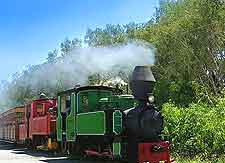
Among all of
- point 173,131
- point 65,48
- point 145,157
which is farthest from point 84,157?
point 65,48

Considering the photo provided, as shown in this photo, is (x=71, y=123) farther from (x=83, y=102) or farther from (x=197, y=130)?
(x=197, y=130)

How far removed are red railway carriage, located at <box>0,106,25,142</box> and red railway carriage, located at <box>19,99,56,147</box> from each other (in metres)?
0.82

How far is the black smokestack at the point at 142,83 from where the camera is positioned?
1288 cm

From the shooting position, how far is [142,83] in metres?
12.9

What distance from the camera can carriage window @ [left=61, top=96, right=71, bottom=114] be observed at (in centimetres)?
1798

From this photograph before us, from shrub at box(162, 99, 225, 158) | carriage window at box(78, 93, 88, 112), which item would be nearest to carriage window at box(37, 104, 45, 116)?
carriage window at box(78, 93, 88, 112)

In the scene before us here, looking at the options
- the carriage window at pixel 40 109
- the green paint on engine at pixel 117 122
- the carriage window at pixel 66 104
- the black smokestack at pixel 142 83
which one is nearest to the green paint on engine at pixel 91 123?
the green paint on engine at pixel 117 122

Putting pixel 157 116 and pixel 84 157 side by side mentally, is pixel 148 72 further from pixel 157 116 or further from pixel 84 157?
pixel 84 157

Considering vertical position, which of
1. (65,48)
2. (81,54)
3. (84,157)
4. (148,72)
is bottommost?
(84,157)

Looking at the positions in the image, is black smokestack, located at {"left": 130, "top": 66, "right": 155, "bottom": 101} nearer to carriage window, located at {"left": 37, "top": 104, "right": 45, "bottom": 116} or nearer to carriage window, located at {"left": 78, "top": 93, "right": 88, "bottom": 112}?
carriage window, located at {"left": 78, "top": 93, "right": 88, "bottom": 112}

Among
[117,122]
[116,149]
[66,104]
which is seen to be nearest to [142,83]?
[117,122]

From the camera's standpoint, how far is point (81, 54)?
2569cm

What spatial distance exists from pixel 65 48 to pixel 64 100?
3535cm

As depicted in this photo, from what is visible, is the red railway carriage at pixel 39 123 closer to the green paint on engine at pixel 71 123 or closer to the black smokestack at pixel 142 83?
the green paint on engine at pixel 71 123
